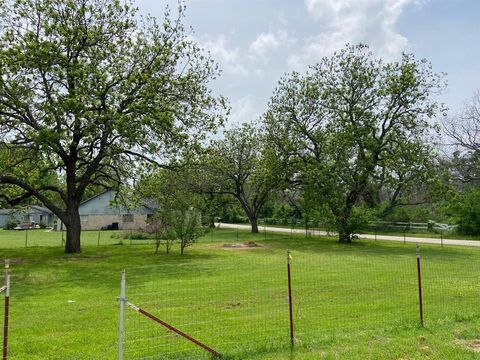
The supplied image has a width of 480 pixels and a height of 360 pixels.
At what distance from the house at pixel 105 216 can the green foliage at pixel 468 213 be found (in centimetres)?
3373

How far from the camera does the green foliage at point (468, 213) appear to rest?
3591 cm

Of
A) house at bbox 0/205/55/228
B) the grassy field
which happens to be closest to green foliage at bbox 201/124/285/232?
the grassy field

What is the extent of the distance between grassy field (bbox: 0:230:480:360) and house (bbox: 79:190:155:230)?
36.4 m

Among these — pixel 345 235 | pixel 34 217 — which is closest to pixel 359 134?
pixel 345 235

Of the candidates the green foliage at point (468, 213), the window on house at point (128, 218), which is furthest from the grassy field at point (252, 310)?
the window on house at point (128, 218)

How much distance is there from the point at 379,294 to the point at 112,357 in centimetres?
766

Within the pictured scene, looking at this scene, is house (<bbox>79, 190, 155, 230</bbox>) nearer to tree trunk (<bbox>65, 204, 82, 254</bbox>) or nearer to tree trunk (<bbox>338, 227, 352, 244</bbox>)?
tree trunk (<bbox>338, 227, 352, 244</bbox>)

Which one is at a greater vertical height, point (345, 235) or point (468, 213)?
point (468, 213)

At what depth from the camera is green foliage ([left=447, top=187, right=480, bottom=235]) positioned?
35.9 m

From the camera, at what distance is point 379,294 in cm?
1187

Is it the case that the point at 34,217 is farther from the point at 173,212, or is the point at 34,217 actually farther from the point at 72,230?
the point at 173,212

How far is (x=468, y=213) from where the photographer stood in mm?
36406

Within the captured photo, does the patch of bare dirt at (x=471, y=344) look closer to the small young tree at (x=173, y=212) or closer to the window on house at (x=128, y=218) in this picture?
the small young tree at (x=173, y=212)

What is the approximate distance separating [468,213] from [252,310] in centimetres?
3228
